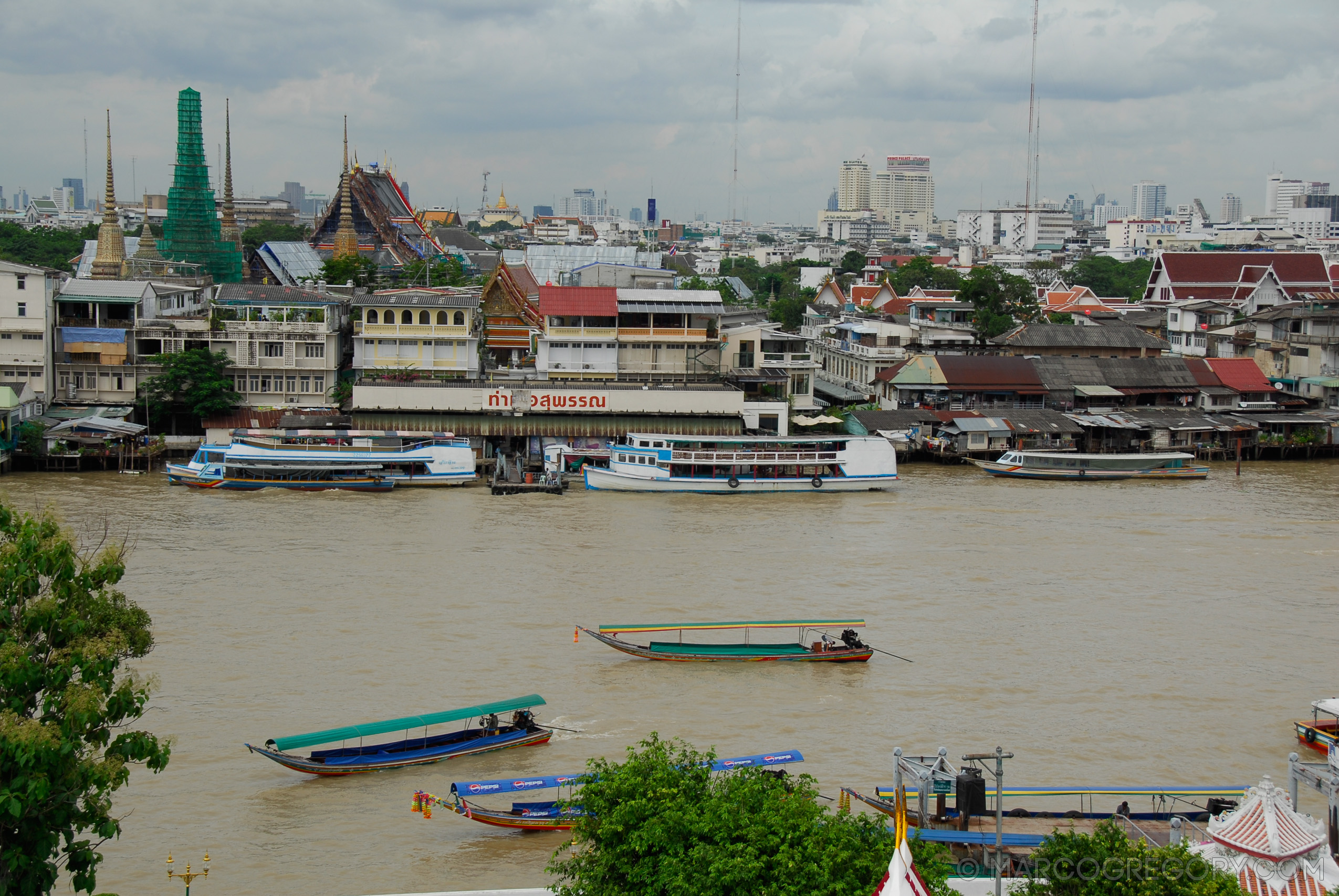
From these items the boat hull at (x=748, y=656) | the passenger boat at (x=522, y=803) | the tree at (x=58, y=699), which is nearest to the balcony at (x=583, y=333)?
the boat hull at (x=748, y=656)

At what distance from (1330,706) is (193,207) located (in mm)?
37955

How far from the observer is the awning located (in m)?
31.5

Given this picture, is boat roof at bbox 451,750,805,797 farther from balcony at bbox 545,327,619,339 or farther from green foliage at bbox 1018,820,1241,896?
balcony at bbox 545,327,619,339

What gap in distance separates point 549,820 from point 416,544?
9.65 metres

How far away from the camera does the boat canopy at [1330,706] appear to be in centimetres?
1183

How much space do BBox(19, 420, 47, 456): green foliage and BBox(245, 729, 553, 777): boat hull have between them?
15.7 m

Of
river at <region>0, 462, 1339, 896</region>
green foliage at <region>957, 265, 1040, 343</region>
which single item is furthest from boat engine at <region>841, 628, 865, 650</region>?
green foliage at <region>957, 265, 1040, 343</region>

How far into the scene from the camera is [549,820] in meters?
10.6

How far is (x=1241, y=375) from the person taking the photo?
3278cm

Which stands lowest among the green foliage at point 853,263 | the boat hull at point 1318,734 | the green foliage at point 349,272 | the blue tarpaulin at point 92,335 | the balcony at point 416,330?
the boat hull at point 1318,734

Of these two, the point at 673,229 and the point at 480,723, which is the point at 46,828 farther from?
the point at 673,229

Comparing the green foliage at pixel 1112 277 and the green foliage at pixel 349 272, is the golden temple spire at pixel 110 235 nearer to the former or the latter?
the green foliage at pixel 349 272

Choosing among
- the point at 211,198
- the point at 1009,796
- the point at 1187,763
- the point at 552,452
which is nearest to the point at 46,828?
the point at 1009,796

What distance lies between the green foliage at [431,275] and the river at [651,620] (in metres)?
16.7
